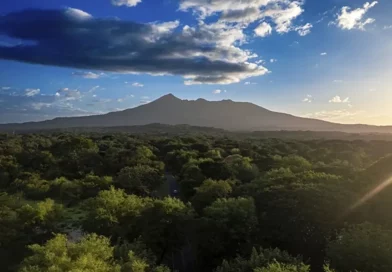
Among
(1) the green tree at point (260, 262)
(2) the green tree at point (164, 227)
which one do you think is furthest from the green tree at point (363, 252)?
(2) the green tree at point (164, 227)

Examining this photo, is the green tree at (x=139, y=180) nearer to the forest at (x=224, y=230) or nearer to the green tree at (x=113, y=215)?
the forest at (x=224, y=230)

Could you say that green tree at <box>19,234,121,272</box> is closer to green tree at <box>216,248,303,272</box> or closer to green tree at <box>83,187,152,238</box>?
green tree at <box>83,187,152,238</box>

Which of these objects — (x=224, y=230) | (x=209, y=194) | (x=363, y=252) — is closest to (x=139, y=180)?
(x=209, y=194)

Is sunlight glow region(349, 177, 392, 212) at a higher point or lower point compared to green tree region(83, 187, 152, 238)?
higher

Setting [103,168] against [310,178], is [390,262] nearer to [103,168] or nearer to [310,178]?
[310,178]

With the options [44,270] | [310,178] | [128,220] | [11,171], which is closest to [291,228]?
[310,178]

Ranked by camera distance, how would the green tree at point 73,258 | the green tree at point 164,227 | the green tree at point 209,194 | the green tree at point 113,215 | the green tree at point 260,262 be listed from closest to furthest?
the green tree at point 73,258, the green tree at point 260,262, the green tree at point 164,227, the green tree at point 113,215, the green tree at point 209,194

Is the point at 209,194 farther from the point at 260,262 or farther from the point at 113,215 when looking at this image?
the point at 260,262

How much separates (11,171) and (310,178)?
48062 mm

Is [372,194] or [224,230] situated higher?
[372,194]

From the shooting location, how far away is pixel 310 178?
116ft

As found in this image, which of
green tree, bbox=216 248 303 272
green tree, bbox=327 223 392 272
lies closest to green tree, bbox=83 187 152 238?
green tree, bbox=216 248 303 272

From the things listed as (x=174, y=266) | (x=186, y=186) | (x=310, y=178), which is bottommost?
(x=174, y=266)

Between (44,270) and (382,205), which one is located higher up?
(382,205)
